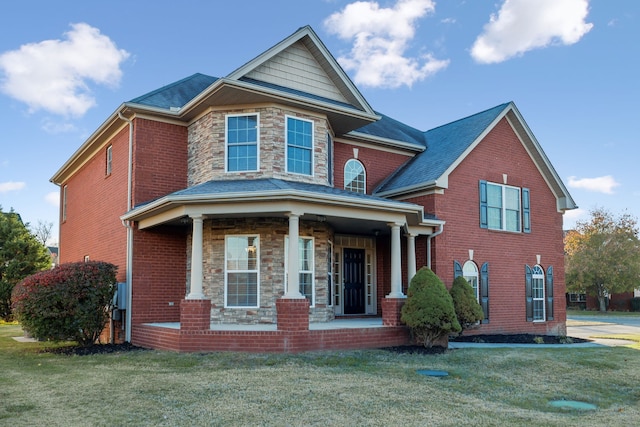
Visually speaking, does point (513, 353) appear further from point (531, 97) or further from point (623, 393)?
point (531, 97)

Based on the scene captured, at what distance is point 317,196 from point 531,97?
32.8 feet

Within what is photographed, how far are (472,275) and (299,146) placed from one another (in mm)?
6544

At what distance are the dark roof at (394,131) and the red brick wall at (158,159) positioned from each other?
220 inches

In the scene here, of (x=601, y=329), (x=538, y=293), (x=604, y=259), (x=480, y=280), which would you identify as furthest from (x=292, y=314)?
(x=604, y=259)

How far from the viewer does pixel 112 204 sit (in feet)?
52.5

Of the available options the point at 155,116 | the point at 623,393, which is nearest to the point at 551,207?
the point at 623,393

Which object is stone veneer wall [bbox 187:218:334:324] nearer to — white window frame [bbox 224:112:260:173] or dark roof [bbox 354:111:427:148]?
white window frame [bbox 224:112:260:173]

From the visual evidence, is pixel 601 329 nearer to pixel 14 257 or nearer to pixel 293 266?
pixel 293 266

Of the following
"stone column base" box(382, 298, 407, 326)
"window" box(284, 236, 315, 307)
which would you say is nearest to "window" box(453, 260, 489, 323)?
"stone column base" box(382, 298, 407, 326)

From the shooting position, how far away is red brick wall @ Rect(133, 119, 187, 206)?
47.1 ft

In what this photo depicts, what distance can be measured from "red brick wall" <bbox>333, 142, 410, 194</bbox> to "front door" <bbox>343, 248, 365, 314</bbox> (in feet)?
6.82

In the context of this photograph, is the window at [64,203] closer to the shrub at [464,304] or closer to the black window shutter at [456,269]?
the black window shutter at [456,269]

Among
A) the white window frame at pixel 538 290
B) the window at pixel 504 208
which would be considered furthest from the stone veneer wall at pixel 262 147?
the white window frame at pixel 538 290

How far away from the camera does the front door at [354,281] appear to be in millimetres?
17281
